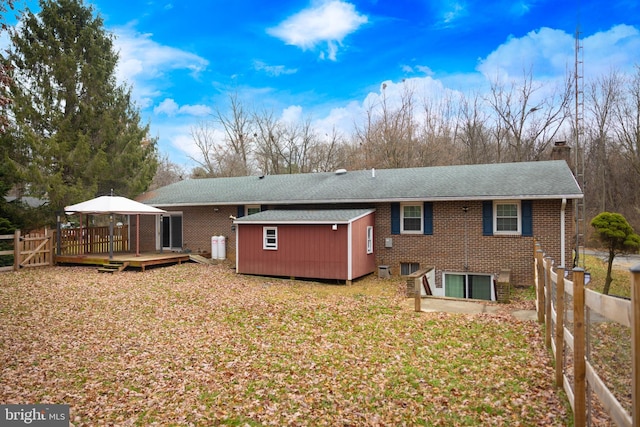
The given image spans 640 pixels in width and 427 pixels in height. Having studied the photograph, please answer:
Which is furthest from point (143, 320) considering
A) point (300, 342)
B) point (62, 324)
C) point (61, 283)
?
point (61, 283)

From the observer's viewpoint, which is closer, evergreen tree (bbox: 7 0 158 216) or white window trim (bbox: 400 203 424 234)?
white window trim (bbox: 400 203 424 234)

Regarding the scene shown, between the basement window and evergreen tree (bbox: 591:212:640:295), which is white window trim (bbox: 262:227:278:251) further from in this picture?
evergreen tree (bbox: 591:212:640:295)

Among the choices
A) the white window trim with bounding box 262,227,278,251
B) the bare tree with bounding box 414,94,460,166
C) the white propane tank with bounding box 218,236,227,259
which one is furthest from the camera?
the bare tree with bounding box 414,94,460,166

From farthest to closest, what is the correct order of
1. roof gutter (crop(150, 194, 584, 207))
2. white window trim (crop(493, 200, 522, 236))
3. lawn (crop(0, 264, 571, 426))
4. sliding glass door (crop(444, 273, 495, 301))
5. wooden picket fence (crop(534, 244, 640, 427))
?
sliding glass door (crop(444, 273, 495, 301)) → white window trim (crop(493, 200, 522, 236)) → roof gutter (crop(150, 194, 584, 207)) → lawn (crop(0, 264, 571, 426)) → wooden picket fence (crop(534, 244, 640, 427))

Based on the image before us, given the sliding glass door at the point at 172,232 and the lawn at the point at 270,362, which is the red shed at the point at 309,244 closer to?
the lawn at the point at 270,362

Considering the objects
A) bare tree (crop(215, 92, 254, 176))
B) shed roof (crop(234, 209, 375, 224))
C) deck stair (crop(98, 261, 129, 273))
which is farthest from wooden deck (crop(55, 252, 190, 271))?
bare tree (crop(215, 92, 254, 176))

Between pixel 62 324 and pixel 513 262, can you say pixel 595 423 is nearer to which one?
pixel 62 324

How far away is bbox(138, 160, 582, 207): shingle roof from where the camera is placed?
14172mm

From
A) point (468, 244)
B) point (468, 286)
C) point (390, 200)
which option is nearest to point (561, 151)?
point (468, 244)

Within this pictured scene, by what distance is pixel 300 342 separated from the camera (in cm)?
766

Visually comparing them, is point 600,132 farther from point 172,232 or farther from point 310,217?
point 172,232

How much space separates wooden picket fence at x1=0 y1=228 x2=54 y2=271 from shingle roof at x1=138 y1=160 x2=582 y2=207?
4.81 meters

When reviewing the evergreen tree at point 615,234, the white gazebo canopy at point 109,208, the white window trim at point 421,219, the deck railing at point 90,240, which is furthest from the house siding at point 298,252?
the evergreen tree at point 615,234

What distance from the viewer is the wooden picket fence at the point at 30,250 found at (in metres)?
16.1
